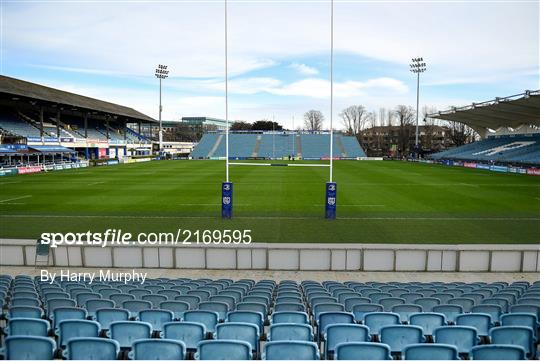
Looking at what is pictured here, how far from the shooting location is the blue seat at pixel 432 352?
4090 mm

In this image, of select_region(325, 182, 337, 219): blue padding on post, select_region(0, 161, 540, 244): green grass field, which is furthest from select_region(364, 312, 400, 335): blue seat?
select_region(325, 182, 337, 219): blue padding on post

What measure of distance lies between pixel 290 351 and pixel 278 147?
88.7m

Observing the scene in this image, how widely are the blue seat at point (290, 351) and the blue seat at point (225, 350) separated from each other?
204 millimetres

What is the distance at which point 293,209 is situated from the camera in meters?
24.7

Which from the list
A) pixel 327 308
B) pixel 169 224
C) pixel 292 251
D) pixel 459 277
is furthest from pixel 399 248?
pixel 169 224

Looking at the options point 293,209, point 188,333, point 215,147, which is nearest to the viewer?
point 188,333

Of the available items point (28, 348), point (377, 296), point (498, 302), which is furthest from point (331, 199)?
point (28, 348)

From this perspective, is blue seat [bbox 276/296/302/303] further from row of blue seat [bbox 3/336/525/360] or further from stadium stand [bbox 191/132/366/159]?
stadium stand [bbox 191/132/366/159]

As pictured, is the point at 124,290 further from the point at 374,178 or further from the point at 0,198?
the point at 374,178

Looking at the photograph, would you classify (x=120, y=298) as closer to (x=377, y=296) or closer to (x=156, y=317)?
(x=156, y=317)

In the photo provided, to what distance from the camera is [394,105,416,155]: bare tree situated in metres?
116

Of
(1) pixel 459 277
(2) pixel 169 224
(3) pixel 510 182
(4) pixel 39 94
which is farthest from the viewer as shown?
(4) pixel 39 94

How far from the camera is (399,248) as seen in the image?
43.0 feet

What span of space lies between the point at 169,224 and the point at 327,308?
48.2ft
